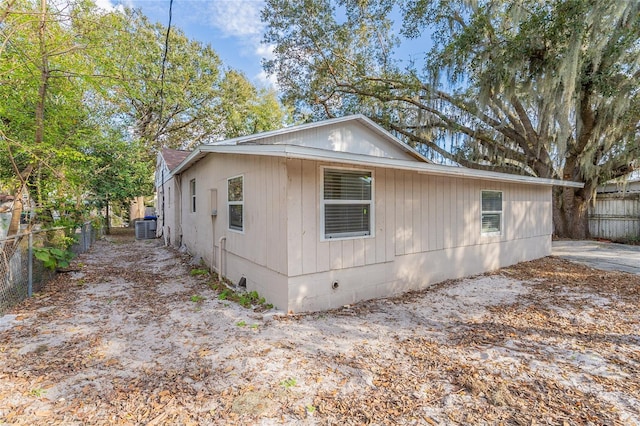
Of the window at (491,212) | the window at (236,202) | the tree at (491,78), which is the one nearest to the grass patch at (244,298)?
the window at (236,202)

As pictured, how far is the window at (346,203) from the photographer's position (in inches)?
175

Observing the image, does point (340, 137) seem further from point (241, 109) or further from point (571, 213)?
point (241, 109)

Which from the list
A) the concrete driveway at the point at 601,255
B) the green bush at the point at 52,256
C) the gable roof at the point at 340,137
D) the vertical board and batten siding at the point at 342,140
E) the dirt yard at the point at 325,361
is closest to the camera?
the dirt yard at the point at 325,361

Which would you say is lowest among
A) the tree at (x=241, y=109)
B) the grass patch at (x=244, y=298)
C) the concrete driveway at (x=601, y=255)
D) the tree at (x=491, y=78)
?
the grass patch at (x=244, y=298)

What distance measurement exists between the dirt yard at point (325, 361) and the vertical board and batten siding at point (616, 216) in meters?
9.07

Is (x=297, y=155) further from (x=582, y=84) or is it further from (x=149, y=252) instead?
(x=582, y=84)

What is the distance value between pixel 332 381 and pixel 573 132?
1219 cm

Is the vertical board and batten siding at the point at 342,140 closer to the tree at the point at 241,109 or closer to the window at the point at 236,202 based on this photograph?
the window at the point at 236,202

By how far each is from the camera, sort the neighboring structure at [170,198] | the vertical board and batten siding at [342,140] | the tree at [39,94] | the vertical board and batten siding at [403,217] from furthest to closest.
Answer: the neighboring structure at [170,198] < the vertical board and batten siding at [342,140] < the tree at [39,94] < the vertical board and batten siding at [403,217]

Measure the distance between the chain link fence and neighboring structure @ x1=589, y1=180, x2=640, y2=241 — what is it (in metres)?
16.5

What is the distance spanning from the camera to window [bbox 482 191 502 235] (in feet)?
22.6

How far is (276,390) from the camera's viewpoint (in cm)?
247

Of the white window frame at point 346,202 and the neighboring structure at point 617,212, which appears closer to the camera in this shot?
the white window frame at point 346,202

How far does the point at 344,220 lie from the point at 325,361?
2116mm
